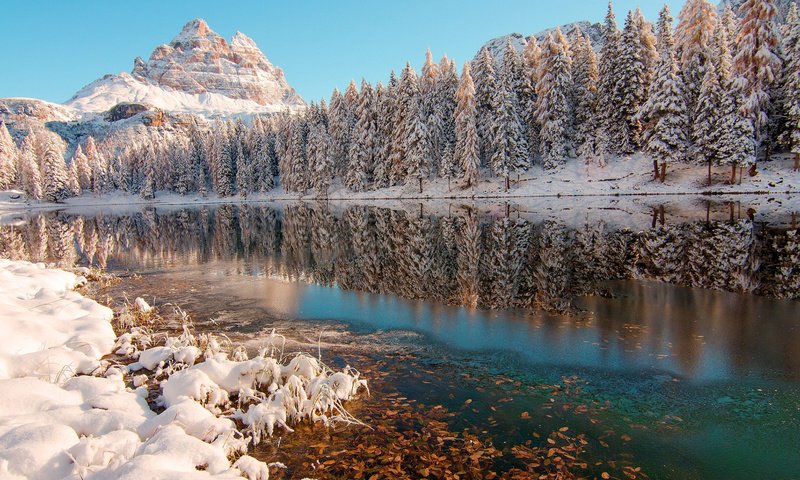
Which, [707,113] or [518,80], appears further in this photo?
[518,80]

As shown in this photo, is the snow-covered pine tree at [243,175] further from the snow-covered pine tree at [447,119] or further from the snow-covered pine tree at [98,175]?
the snow-covered pine tree at [447,119]

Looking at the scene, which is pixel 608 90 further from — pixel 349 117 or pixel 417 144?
pixel 349 117

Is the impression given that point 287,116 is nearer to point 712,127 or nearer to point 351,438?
point 712,127

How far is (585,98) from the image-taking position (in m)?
54.0

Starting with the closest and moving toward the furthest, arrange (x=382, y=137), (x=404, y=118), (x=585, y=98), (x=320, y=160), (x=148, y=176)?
(x=585, y=98)
(x=404, y=118)
(x=382, y=137)
(x=320, y=160)
(x=148, y=176)

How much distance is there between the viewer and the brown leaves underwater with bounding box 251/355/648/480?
5281 millimetres

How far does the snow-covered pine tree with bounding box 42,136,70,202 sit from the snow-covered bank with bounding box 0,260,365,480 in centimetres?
10272

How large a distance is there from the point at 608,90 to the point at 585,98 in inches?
148

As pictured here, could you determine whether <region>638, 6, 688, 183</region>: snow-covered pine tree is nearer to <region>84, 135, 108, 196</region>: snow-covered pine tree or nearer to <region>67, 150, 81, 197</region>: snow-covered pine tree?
<region>84, 135, 108, 196</region>: snow-covered pine tree

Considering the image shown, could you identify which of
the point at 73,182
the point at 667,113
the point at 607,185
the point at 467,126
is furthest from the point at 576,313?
the point at 73,182

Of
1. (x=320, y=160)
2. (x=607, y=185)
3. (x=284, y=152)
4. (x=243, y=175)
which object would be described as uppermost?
(x=284, y=152)

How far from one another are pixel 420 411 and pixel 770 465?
4.38 meters

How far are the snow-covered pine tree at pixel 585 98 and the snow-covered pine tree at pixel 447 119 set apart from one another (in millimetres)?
15248

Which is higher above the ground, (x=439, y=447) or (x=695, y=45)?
(x=695, y=45)
